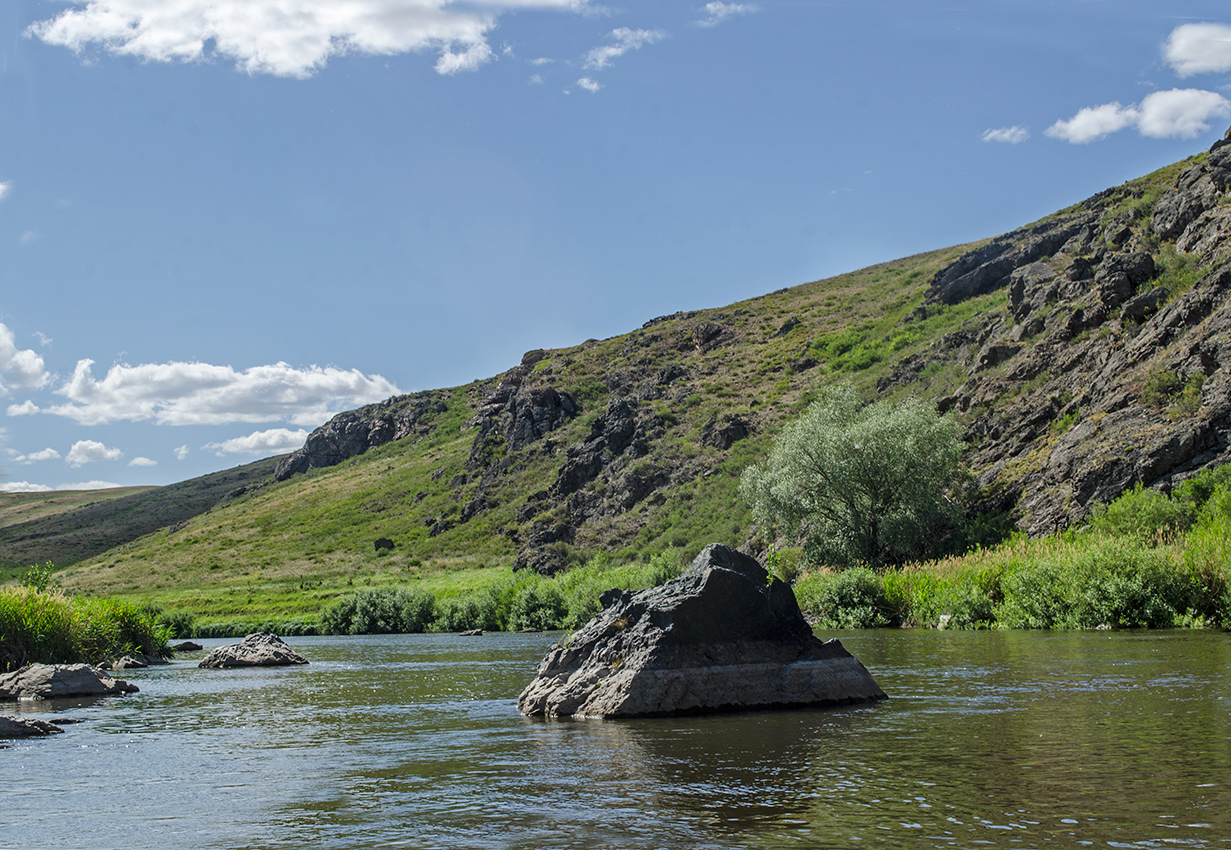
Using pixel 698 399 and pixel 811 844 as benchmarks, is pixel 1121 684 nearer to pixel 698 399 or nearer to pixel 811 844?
pixel 811 844

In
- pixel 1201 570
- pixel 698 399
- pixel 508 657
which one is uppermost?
pixel 698 399

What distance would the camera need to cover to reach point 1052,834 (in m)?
7.66

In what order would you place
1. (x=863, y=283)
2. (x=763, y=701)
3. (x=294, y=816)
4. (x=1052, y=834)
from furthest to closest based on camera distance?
1. (x=863, y=283)
2. (x=763, y=701)
3. (x=294, y=816)
4. (x=1052, y=834)

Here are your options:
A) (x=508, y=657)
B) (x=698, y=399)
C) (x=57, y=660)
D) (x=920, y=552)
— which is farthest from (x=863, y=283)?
(x=57, y=660)

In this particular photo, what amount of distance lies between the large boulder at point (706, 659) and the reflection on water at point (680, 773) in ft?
1.98

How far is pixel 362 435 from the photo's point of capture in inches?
7667

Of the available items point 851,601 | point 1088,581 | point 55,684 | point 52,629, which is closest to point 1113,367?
point 851,601

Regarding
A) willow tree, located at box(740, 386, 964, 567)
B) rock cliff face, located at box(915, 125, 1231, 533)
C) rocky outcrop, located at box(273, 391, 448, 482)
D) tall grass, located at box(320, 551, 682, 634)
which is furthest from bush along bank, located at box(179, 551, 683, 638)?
rocky outcrop, located at box(273, 391, 448, 482)

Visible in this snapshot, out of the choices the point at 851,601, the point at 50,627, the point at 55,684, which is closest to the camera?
the point at 55,684

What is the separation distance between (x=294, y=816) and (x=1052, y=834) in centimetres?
758

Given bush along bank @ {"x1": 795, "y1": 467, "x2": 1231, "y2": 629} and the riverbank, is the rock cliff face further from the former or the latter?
the riverbank

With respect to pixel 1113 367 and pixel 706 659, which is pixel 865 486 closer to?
pixel 1113 367

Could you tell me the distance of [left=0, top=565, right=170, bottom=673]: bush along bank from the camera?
2881 cm

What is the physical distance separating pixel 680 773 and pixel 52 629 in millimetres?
28191
